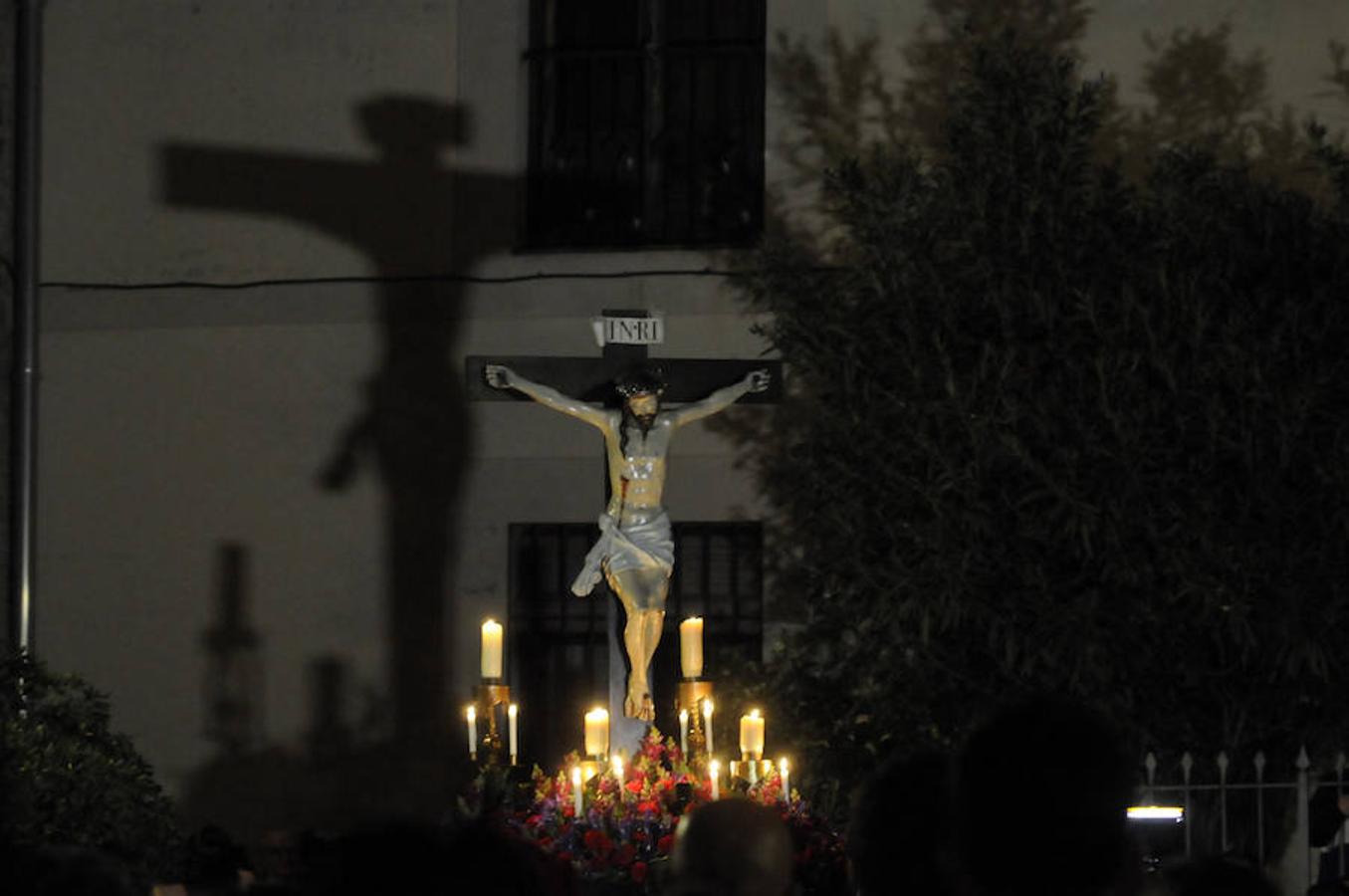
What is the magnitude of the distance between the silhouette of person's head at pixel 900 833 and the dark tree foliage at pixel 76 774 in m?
4.99

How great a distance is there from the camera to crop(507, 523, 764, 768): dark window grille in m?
13.5

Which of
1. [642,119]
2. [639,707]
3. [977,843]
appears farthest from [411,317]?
[977,843]

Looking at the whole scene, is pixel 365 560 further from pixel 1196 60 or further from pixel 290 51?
pixel 1196 60

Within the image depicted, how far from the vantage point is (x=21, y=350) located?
13.9 meters

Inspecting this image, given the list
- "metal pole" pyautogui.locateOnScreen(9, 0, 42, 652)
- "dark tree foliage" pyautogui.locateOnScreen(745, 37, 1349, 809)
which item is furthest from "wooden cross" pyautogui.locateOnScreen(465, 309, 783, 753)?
"metal pole" pyautogui.locateOnScreen(9, 0, 42, 652)

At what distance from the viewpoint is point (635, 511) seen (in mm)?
10555

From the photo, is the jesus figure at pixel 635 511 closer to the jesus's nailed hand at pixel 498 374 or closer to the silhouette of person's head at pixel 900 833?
the jesus's nailed hand at pixel 498 374

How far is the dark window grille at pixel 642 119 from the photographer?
13812 millimetres

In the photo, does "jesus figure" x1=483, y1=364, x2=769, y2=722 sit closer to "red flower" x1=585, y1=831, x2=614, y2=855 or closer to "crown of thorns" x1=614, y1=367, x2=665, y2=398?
"crown of thorns" x1=614, y1=367, x2=665, y2=398

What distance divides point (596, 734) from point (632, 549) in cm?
85

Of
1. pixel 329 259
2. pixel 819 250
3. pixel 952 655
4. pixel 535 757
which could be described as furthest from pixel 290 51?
pixel 952 655

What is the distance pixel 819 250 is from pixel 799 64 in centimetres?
102

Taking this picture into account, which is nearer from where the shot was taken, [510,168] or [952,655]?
[952,655]

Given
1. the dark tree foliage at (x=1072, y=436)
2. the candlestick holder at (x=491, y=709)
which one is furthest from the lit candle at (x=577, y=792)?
the dark tree foliage at (x=1072, y=436)
